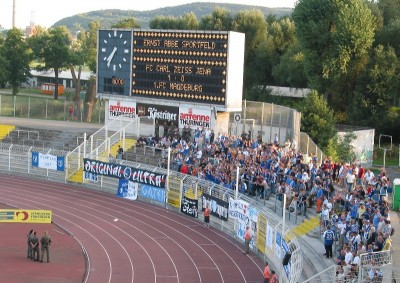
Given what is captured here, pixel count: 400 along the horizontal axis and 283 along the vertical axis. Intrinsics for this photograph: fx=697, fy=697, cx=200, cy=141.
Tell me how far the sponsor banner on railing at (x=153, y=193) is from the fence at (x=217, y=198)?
0.24 m

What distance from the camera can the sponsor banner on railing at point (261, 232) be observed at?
80.0 ft

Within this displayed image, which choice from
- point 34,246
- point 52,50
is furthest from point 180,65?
point 52,50

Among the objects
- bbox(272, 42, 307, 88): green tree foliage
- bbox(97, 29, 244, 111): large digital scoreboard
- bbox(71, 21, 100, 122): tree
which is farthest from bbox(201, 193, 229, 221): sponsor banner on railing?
bbox(272, 42, 307, 88): green tree foliage

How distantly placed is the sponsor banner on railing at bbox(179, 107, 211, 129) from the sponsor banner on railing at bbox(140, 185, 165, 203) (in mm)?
5181

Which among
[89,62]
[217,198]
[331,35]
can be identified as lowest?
[217,198]

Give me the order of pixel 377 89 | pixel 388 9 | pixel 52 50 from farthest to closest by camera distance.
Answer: pixel 52 50, pixel 388 9, pixel 377 89

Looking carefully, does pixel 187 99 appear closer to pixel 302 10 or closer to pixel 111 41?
pixel 111 41

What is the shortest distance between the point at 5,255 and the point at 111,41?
18.3 meters

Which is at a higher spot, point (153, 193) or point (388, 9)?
point (388, 9)

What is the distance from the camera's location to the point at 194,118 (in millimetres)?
37531

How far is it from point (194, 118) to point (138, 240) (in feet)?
38.6

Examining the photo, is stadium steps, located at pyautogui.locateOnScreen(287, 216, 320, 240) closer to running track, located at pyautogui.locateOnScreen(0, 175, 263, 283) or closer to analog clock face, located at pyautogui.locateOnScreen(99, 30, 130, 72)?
running track, located at pyautogui.locateOnScreen(0, 175, 263, 283)

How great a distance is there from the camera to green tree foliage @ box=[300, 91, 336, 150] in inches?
1658

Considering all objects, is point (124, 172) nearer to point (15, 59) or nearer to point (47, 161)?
point (47, 161)
